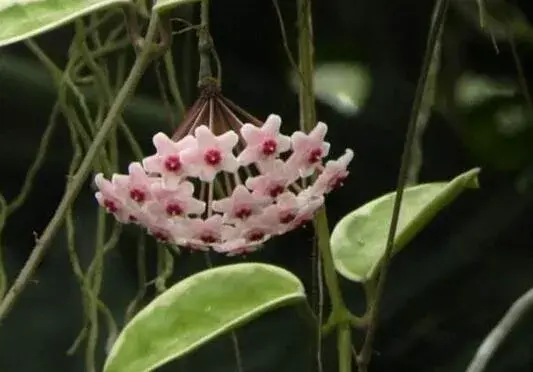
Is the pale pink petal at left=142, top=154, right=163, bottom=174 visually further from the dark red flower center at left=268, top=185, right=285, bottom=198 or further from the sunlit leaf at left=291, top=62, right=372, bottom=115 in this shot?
the sunlit leaf at left=291, top=62, right=372, bottom=115

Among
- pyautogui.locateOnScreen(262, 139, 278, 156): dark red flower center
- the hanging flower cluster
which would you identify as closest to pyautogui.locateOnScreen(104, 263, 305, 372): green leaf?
the hanging flower cluster

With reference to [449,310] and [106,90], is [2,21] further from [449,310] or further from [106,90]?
[449,310]

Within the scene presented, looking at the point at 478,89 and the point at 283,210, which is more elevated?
the point at 283,210

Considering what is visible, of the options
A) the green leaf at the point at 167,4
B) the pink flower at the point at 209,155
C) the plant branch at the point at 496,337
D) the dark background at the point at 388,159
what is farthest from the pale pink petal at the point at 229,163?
the dark background at the point at 388,159

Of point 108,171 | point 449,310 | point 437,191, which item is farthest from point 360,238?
point 449,310

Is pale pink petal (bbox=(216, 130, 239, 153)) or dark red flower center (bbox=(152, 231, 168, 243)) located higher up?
pale pink petal (bbox=(216, 130, 239, 153))

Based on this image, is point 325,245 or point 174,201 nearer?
point 174,201

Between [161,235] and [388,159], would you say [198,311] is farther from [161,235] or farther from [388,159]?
[388,159]

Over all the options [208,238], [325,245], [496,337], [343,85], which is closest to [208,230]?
[208,238]
